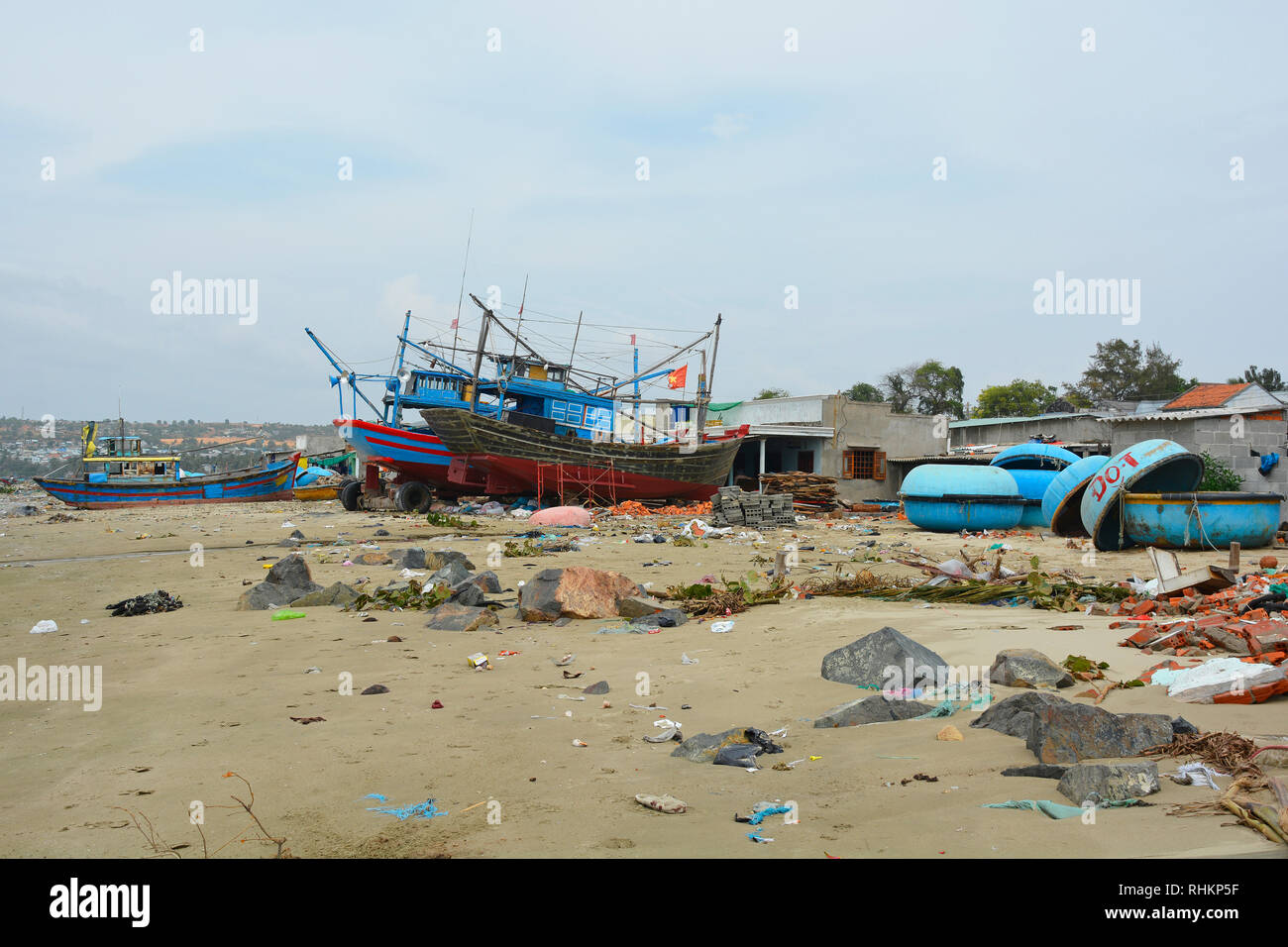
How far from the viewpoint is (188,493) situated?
3036cm

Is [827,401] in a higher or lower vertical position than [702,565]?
higher

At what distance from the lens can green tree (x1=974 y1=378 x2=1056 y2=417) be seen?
41.4m

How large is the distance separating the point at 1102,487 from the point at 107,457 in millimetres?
33166

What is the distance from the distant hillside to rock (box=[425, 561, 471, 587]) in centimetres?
2984

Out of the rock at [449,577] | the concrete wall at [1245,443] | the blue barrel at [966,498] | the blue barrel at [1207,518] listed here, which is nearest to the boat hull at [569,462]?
the blue barrel at [966,498]

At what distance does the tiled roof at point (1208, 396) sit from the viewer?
965 inches

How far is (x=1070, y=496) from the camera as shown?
14.8 metres

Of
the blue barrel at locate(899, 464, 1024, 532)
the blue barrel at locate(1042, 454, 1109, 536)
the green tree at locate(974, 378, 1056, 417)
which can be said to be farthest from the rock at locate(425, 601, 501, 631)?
the green tree at locate(974, 378, 1056, 417)

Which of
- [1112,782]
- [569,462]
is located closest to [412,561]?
[1112,782]

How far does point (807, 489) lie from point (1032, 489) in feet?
24.0

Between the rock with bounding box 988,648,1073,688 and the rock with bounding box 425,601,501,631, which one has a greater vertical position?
the rock with bounding box 988,648,1073,688

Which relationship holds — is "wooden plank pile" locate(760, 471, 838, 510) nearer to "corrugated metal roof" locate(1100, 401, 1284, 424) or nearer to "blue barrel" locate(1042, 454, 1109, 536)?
"corrugated metal roof" locate(1100, 401, 1284, 424)
